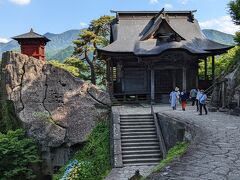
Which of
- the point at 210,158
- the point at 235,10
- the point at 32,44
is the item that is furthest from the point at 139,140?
the point at 32,44

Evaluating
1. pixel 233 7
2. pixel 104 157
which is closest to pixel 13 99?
pixel 104 157

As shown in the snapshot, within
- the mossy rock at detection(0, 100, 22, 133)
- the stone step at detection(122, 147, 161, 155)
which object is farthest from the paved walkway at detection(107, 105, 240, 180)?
the mossy rock at detection(0, 100, 22, 133)

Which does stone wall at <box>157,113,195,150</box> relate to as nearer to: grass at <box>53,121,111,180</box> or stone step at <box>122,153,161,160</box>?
stone step at <box>122,153,161,160</box>

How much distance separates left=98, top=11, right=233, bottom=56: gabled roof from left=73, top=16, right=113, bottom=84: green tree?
306 inches

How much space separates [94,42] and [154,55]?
1565 centimetres

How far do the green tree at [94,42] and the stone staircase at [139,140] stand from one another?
20.1m

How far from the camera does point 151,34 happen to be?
2859 cm

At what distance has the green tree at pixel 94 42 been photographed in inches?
1573

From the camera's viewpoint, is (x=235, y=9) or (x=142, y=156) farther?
(x=235, y=9)

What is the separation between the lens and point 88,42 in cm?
4075

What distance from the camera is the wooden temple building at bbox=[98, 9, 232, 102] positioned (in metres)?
26.4

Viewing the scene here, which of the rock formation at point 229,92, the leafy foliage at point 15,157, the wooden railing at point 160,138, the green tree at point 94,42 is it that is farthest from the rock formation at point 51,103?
the green tree at point 94,42

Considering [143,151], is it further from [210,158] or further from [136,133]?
[210,158]

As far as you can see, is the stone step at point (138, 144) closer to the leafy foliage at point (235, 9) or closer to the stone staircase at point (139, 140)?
the stone staircase at point (139, 140)
